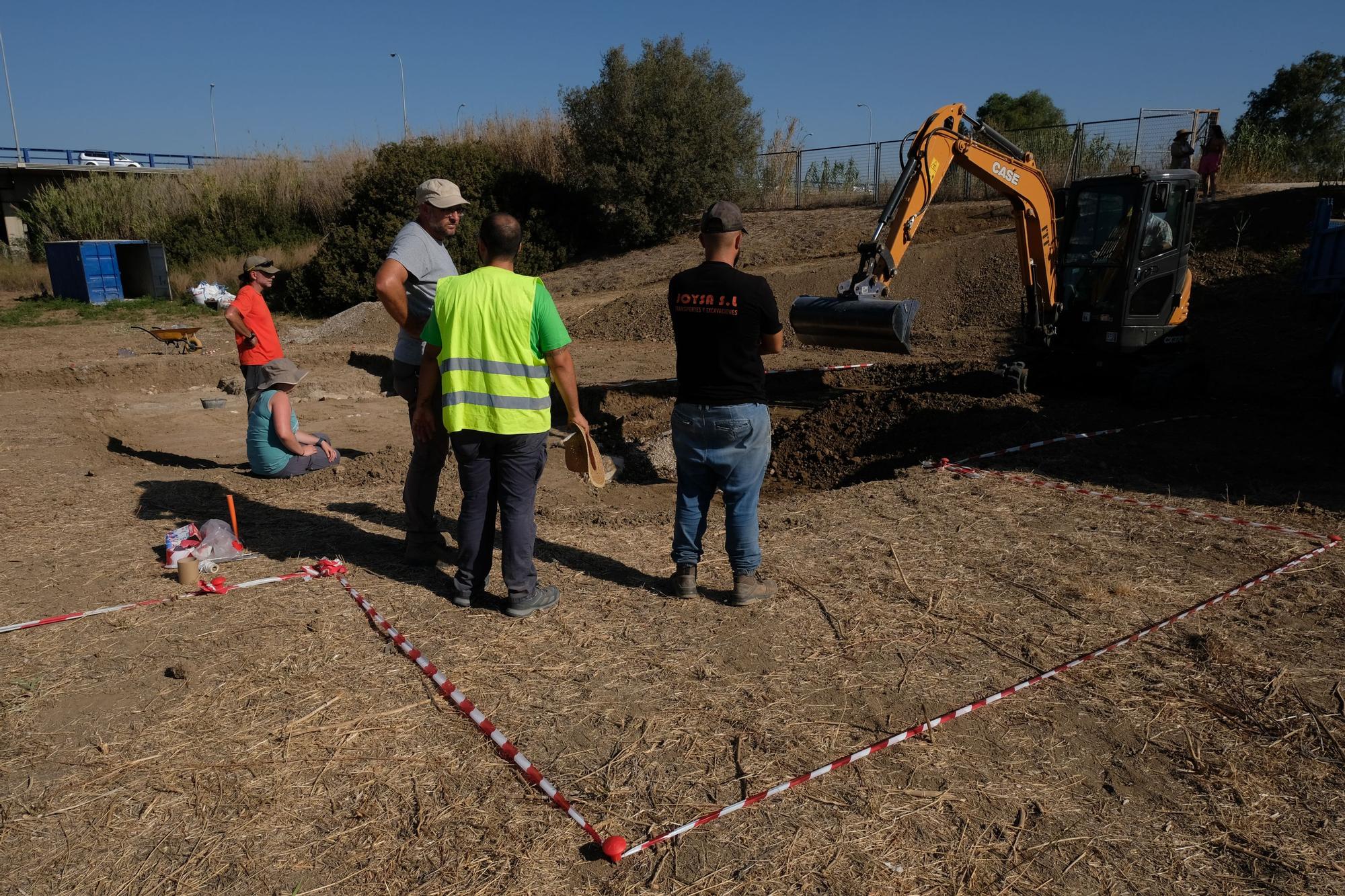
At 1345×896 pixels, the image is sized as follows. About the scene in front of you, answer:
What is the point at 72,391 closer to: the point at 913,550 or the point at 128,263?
the point at 913,550

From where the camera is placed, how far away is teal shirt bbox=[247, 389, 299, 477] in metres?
7.20

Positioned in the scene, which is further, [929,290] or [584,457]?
[929,290]

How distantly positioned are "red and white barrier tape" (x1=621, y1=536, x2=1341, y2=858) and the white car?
45.3 metres

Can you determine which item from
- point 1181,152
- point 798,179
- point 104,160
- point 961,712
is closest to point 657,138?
point 798,179

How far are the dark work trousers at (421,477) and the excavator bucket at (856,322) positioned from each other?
206 inches

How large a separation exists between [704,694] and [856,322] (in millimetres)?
6263

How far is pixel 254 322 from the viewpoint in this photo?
22.8 ft

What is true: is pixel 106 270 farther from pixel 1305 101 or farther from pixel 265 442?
pixel 1305 101

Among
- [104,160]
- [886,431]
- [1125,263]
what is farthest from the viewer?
[104,160]

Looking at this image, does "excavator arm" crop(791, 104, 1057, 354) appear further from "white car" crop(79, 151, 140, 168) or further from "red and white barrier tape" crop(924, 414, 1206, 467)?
"white car" crop(79, 151, 140, 168)

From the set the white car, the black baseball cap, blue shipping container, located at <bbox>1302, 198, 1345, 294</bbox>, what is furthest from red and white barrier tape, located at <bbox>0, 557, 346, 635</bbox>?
the white car

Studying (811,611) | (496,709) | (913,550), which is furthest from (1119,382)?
(496,709)

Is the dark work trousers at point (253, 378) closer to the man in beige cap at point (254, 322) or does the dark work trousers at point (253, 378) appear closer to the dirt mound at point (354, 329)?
the man in beige cap at point (254, 322)

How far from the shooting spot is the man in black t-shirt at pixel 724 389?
4277 mm
